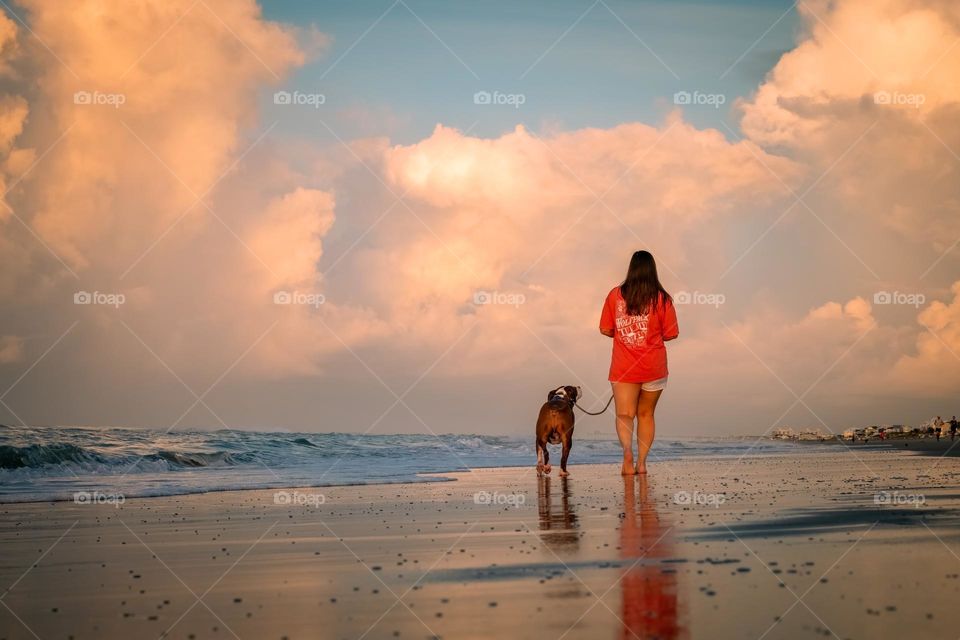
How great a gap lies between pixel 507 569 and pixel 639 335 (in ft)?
23.1

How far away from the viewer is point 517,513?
8.56 meters

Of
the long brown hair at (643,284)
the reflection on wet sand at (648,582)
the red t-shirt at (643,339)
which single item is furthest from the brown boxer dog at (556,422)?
the reflection on wet sand at (648,582)

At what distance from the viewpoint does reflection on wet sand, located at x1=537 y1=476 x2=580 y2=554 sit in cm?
612

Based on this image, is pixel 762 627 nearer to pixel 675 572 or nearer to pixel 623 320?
pixel 675 572

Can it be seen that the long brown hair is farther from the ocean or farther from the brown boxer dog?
the ocean

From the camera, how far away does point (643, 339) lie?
12.0 metres

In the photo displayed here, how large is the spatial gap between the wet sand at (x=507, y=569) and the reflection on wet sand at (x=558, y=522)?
0.03m

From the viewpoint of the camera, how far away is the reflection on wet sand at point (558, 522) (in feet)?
20.1

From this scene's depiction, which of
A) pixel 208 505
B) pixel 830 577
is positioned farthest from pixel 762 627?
pixel 208 505

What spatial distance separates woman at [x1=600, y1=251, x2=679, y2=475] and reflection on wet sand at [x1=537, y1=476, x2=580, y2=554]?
5.55 ft

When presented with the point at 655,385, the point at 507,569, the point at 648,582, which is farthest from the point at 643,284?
the point at 648,582

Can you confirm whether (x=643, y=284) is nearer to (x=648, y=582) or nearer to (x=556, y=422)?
(x=556, y=422)

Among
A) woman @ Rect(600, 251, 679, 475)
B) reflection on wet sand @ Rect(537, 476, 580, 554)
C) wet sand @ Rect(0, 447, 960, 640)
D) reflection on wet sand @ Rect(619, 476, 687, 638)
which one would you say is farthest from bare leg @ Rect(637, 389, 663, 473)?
reflection on wet sand @ Rect(619, 476, 687, 638)

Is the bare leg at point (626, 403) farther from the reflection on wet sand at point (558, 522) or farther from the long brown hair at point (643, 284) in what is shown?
the reflection on wet sand at point (558, 522)
